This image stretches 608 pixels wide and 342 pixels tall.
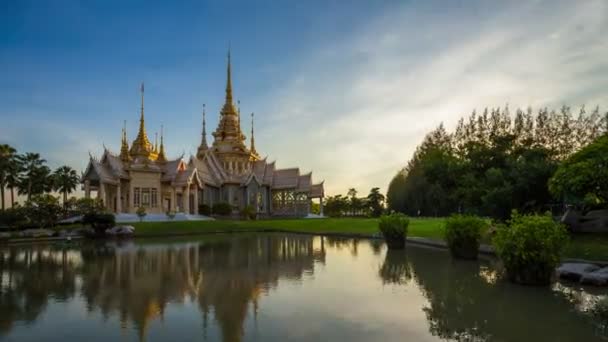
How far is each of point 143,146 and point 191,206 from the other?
25.6ft

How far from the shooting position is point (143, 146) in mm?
41781

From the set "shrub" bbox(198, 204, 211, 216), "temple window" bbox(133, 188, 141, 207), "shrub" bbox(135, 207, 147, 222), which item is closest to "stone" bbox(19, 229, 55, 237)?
"shrub" bbox(135, 207, 147, 222)

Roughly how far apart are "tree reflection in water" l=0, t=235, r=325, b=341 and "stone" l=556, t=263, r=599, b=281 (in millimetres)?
6396

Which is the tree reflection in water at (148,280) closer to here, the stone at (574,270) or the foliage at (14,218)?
the stone at (574,270)

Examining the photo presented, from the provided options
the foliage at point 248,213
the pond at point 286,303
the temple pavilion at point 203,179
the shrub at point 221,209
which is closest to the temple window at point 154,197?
the temple pavilion at point 203,179

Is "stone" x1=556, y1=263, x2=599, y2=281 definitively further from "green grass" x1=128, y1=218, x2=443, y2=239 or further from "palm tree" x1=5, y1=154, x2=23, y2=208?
"palm tree" x1=5, y1=154, x2=23, y2=208

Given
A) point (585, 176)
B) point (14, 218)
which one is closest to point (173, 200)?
point (14, 218)

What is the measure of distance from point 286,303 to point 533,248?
568cm

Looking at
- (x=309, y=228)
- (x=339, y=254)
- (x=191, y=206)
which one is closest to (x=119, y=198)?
(x=191, y=206)

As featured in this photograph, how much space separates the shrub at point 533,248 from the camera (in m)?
9.18

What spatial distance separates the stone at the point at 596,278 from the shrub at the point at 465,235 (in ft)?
14.2

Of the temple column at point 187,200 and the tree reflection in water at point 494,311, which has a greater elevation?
the temple column at point 187,200

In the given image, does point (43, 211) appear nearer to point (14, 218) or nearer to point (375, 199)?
point (14, 218)

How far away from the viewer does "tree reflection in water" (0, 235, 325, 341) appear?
7199mm
